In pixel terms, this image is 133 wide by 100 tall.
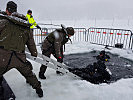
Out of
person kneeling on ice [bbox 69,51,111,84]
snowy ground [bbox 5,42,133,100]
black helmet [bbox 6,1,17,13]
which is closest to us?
black helmet [bbox 6,1,17,13]

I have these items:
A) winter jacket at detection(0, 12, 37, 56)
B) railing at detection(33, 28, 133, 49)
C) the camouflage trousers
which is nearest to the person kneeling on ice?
the camouflage trousers

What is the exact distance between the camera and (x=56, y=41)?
284cm

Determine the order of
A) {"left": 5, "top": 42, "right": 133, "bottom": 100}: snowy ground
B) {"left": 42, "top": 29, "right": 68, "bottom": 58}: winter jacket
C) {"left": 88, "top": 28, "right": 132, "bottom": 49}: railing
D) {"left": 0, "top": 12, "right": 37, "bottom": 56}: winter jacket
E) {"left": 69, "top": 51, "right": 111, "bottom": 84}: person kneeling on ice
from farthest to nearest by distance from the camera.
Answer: {"left": 88, "top": 28, "right": 132, "bottom": 49}: railing → {"left": 69, "top": 51, "right": 111, "bottom": 84}: person kneeling on ice → {"left": 42, "top": 29, "right": 68, "bottom": 58}: winter jacket → {"left": 5, "top": 42, "right": 133, "bottom": 100}: snowy ground → {"left": 0, "top": 12, "right": 37, "bottom": 56}: winter jacket

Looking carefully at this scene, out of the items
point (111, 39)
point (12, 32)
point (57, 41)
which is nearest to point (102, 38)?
point (111, 39)

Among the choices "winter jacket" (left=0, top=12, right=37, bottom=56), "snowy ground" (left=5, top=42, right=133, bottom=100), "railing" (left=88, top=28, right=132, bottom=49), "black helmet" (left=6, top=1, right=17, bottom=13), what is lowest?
"snowy ground" (left=5, top=42, right=133, bottom=100)

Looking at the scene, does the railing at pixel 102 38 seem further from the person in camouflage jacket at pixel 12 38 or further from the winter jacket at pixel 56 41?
the person in camouflage jacket at pixel 12 38

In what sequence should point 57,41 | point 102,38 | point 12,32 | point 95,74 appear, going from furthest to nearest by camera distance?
point 102,38, point 95,74, point 57,41, point 12,32

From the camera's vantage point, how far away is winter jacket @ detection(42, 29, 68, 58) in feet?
9.35

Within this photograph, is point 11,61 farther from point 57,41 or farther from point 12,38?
point 57,41

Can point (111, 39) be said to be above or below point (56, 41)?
below

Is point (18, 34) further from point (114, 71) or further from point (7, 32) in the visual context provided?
point (114, 71)

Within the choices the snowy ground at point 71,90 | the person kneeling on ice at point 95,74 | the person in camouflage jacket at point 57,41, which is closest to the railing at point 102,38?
the person kneeling on ice at point 95,74

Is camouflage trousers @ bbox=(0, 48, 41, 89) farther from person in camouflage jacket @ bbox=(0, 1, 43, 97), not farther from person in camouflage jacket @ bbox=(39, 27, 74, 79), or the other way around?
person in camouflage jacket @ bbox=(39, 27, 74, 79)

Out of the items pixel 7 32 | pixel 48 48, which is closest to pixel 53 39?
pixel 48 48
